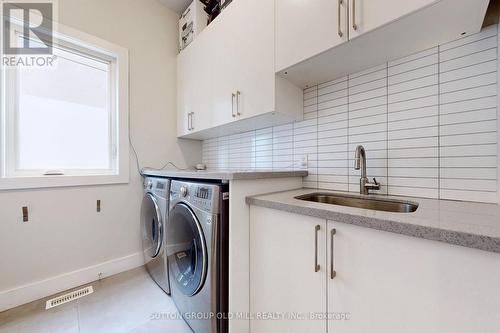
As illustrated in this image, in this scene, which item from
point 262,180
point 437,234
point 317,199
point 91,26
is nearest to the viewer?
point 437,234

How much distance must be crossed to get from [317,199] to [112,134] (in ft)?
6.36

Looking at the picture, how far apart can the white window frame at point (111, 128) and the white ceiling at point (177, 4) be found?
2.47ft

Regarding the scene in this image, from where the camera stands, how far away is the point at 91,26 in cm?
175

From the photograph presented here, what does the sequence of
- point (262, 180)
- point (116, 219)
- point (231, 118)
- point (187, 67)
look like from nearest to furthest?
point (262, 180) → point (231, 118) → point (116, 219) → point (187, 67)

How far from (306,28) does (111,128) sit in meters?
1.88

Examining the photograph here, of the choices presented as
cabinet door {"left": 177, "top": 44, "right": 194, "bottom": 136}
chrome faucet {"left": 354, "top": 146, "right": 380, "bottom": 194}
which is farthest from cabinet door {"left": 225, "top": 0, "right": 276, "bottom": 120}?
cabinet door {"left": 177, "top": 44, "right": 194, "bottom": 136}

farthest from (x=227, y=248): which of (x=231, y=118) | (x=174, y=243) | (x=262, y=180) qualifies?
(x=231, y=118)

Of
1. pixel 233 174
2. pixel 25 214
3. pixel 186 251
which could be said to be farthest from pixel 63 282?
pixel 233 174

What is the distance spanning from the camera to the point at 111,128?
1914 mm

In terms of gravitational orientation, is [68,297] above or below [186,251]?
below

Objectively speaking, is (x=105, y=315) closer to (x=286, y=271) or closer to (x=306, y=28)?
(x=286, y=271)

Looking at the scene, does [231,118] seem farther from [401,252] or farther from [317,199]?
[401,252]

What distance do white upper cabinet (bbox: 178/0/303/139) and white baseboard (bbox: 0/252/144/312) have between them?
4.74 feet

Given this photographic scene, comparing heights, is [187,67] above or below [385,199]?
above
